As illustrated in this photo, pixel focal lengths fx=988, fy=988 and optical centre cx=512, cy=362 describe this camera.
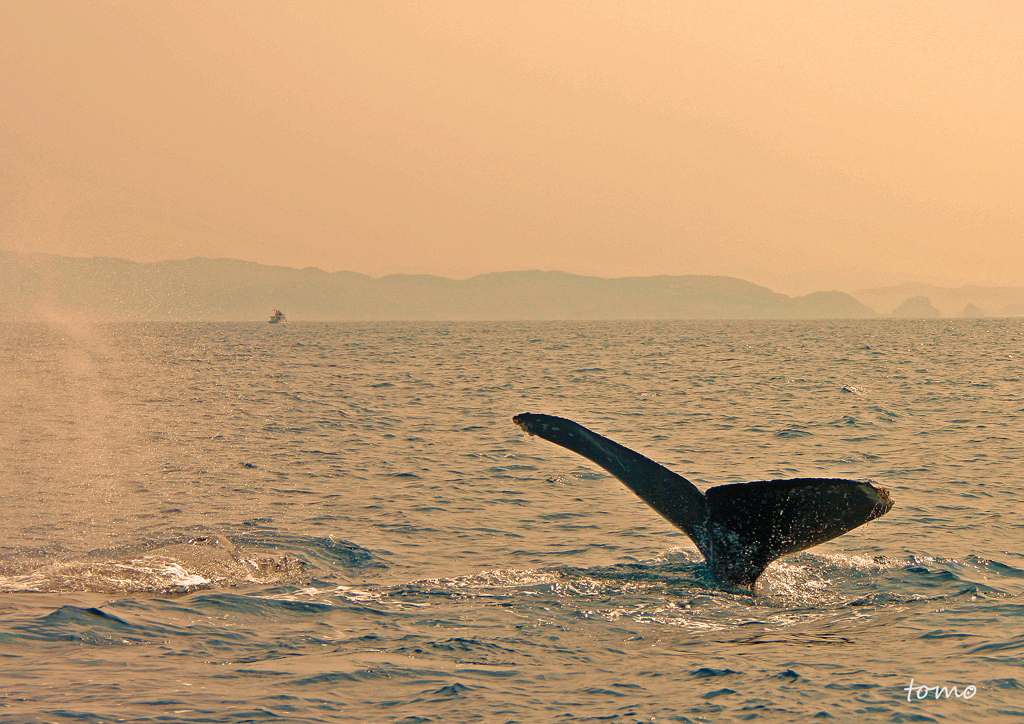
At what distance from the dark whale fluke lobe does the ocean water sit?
0.70 meters

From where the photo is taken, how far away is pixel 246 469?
1739cm

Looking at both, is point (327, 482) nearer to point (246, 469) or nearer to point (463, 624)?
point (246, 469)

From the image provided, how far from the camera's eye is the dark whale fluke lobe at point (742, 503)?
6.85m

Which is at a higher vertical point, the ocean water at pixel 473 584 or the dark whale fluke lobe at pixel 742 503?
the dark whale fluke lobe at pixel 742 503

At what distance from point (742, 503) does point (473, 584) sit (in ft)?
9.68

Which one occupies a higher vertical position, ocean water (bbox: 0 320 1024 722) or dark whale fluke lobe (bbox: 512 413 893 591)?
dark whale fluke lobe (bbox: 512 413 893 591)

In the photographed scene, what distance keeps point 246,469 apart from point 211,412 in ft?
38.8

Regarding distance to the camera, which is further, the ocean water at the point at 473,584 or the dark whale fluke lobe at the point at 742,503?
the dark whale fluke lobe at the point at 742,503

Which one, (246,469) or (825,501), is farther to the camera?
(246,469)

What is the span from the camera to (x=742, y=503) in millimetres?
7531

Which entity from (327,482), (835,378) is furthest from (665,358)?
(327,482)

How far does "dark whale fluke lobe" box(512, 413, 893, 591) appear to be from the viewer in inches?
270

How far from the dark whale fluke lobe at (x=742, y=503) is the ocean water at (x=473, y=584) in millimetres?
703

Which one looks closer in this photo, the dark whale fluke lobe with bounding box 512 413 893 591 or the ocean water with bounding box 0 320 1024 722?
the ocean water with bounding box 0 320 1024 722
